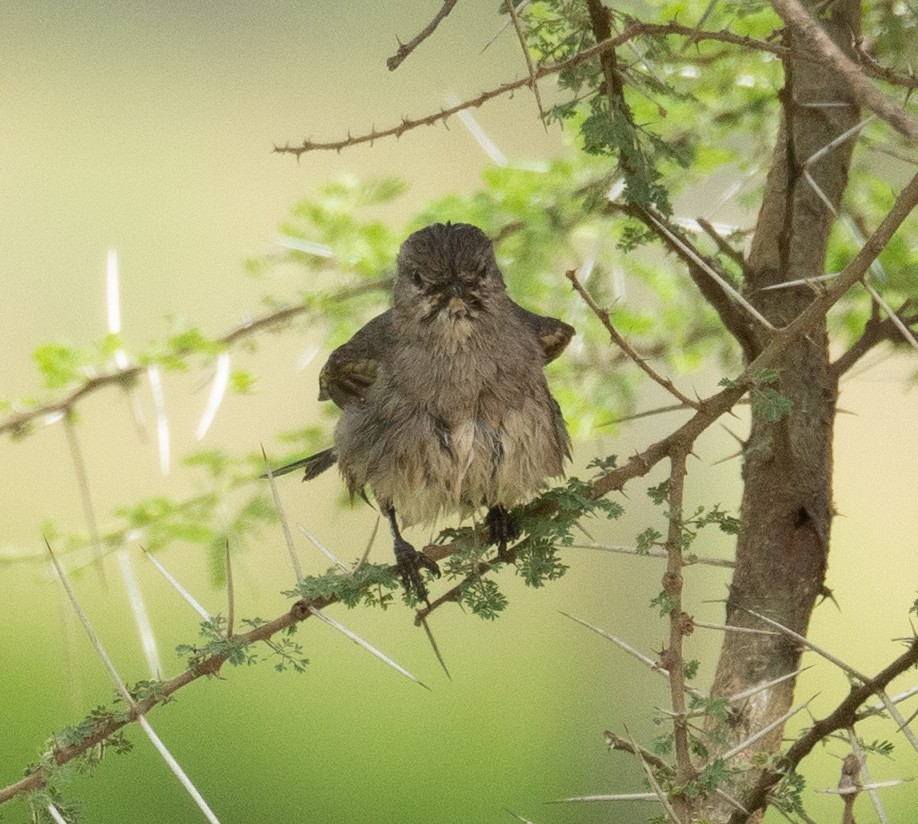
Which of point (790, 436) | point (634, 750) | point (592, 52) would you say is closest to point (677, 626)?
point (634, 750)

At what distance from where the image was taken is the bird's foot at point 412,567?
2.58 meters

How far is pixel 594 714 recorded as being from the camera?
21.1 ft

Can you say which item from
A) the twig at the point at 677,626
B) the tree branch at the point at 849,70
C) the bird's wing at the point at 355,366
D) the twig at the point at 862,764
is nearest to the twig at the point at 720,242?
the twig at the point at 677,626

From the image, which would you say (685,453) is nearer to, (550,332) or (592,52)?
(592,52)

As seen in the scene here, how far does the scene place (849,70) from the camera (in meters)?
1.85

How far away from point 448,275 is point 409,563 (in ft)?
2.28

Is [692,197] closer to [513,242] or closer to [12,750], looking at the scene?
[513,242]

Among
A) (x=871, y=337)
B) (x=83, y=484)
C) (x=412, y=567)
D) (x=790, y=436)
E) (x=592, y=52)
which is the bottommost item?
(x=83, y=484)

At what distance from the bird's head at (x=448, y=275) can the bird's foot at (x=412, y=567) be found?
553 mm

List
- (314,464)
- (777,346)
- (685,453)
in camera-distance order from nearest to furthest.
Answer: (777,346) → (685,453) → (314,464)

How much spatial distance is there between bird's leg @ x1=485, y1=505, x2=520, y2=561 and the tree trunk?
0.50 metres

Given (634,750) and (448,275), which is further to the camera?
(448,275)

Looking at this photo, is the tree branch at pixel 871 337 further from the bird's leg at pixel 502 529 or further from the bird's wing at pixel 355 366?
the bird's wing at pixel 355 366

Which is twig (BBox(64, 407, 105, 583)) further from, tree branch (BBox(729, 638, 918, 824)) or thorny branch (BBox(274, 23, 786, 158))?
tree branch (BBox(729, 638, 918, 824))
